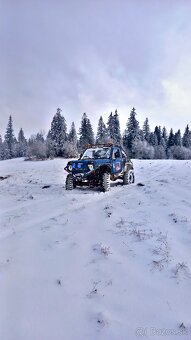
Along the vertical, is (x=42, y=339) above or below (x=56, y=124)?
below

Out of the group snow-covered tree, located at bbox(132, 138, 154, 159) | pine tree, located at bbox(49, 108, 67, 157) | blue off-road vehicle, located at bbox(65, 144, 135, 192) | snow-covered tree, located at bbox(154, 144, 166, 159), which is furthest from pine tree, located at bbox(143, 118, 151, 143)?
blue off-road vehicle, located at bbox(65, 144, 135, 192)

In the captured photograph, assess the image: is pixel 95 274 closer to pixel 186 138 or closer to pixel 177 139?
pixel 177 139

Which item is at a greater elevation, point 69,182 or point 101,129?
point 101,129

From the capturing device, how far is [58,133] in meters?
51.8

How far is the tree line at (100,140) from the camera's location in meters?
49.0

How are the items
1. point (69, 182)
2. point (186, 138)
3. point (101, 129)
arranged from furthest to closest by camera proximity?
point (186, 138)
point (101, 129)
point (69, 182)

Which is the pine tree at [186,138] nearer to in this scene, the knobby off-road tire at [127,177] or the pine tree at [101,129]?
Answer: the pine tree at [101,129]

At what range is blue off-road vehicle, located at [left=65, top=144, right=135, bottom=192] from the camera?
38.3ft

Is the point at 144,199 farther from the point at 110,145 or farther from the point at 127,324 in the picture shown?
the point at 127,324

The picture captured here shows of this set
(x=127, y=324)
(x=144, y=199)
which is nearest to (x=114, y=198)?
(x=144, y=199)

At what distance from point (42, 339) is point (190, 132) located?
322ft

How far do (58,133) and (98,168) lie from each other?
41333 mm

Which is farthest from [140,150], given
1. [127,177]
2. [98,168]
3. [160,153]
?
[98,168]

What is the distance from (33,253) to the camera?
4.93 meters
